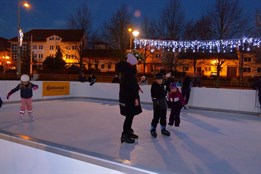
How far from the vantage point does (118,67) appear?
5.36 m

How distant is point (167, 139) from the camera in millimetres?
6191

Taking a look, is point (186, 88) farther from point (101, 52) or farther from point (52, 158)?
point (101, 52)

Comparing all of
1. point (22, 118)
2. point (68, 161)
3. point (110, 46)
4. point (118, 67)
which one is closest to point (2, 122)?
point (22, 118)

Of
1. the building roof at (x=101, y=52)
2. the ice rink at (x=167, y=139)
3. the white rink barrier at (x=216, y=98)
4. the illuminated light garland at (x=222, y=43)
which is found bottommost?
the ice rink at (x=167, y=139)

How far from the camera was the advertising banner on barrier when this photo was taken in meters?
14.1

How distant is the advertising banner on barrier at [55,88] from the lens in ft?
46.4

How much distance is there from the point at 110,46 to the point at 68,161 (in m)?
28.7

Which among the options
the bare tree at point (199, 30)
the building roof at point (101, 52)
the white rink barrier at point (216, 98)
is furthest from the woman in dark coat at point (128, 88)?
the building roof at point (101, 52)

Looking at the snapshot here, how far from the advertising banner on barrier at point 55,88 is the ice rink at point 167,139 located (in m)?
4.34

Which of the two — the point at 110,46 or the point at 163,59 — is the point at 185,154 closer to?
the point at 163,59

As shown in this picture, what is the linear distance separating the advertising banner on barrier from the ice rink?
4.34 m

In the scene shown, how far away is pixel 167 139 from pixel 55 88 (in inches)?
378

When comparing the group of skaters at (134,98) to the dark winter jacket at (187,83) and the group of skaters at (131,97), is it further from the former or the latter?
the dark winter jacket at (187,83)

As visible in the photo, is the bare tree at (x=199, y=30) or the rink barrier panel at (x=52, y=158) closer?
the rink barrier panel at (x=52, y=158)
